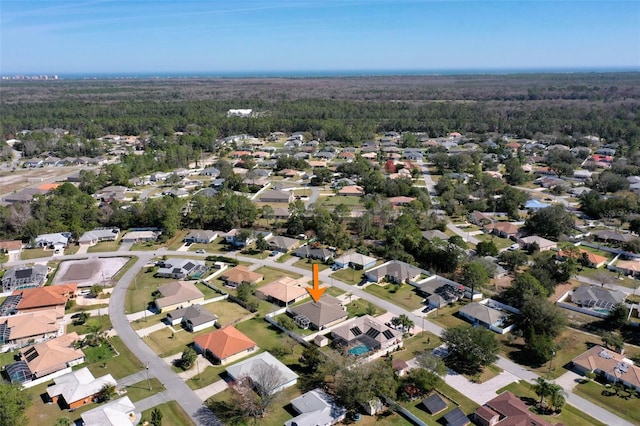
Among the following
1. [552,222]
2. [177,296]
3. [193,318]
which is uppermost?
[552,222]

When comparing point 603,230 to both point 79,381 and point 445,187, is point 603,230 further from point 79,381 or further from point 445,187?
point 79,381

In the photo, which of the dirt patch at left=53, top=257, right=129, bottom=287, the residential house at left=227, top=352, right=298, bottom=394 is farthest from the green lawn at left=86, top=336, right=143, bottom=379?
the dirt patch at left=53, top=257, right=129, bottom=287

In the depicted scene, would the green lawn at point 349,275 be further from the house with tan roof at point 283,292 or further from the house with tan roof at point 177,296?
the house with tan roof at point 177,296

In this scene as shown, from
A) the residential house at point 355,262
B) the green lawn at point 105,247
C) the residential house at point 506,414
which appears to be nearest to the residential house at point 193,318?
the residential house at point 355,262

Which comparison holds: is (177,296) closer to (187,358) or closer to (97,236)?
(187,358)

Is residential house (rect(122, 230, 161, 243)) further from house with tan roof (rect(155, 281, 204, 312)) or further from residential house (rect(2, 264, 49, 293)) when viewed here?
house with tan roof (rect(155, 281, 204, 312))

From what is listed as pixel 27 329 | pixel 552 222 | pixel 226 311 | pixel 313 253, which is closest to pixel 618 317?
pixel 552 222
